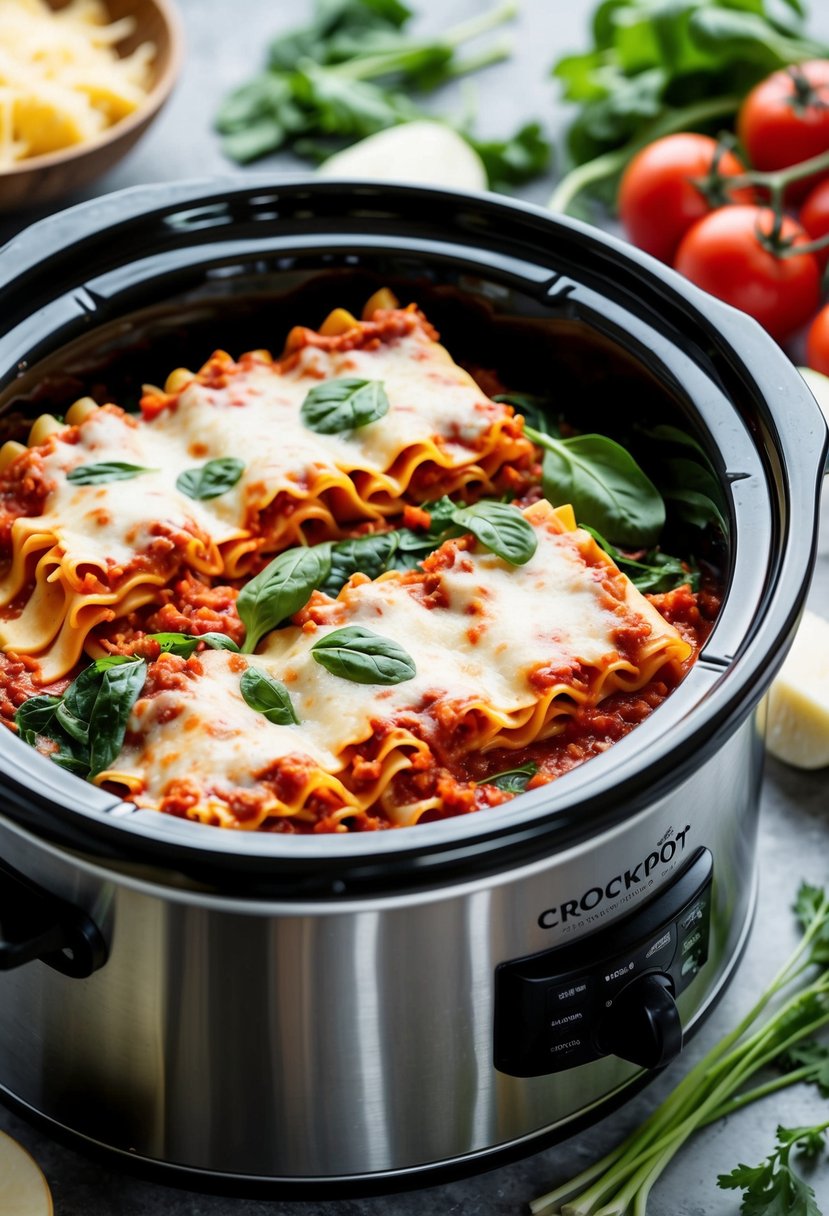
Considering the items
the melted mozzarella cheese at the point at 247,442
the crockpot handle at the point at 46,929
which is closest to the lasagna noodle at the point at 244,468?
the melted mozzarella cheese at the point at 247,442

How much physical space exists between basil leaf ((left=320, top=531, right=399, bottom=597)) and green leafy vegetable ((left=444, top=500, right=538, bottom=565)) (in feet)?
0.45

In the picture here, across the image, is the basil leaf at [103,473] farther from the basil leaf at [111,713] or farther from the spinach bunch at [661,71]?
the spinach bunch at [661,71]

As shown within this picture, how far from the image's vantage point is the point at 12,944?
1.73m

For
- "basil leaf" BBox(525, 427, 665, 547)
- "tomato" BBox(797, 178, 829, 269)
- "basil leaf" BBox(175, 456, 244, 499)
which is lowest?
"tomato" BBox(797, 178, 829, 269)

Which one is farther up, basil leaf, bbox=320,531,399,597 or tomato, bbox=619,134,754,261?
basil leaf, bbox=320,531,399,597

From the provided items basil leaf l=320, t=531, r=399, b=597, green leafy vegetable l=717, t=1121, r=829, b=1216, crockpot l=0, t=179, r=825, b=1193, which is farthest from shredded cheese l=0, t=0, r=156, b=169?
green leafy vegetable l=717, t=1121, r=829, b=1216

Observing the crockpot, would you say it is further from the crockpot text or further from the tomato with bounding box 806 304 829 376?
the tomato with bounding box 806 304 829 376

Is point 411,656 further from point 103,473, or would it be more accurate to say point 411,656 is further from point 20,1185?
point 20,1185

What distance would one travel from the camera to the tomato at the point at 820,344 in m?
3.35

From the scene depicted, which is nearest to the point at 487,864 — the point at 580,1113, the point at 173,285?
the point at 580,1113

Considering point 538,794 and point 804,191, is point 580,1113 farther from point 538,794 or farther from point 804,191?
point 804,191

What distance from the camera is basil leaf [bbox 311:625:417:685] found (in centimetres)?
206

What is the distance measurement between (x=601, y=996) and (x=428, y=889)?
0.40 m

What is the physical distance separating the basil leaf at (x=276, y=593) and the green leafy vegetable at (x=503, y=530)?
0.25 meters
